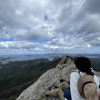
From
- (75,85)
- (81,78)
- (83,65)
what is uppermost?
(83,65)

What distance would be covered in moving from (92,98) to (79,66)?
3.20 ft

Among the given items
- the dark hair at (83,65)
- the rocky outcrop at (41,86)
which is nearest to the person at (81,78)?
the dark hair at (83,65)

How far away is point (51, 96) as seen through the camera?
29.6 ft

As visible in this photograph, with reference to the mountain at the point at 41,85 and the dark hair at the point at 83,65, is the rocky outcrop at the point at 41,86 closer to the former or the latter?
the mountain at the point at 41,85

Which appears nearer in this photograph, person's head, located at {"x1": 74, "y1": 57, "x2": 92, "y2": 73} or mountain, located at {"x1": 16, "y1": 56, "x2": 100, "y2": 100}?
person's head, located at {"x1": 74, "y1": 57, "x2": 92, "y2": 73}

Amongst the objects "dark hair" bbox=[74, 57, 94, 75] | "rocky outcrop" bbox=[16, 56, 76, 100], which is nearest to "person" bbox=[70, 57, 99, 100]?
"dark hair" bbox=[74, 57, 94, 75]

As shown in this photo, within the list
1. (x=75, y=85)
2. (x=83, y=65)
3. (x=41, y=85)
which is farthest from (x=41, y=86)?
(x=83, y=65)

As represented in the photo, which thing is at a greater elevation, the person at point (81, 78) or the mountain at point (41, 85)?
the person at point (81, 78)

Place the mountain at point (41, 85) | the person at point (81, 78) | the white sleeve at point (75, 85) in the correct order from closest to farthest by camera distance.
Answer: the person at point (81, 78) < the white sleeve at point (75, 85) < the mountain at point (41, 85)

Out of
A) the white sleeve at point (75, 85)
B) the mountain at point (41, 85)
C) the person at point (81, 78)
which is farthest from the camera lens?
the mountain at point (41, 85)

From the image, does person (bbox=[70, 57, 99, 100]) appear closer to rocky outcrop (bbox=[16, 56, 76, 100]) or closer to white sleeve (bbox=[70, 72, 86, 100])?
white sleeve (bbox=[70, 72, 86, 100])

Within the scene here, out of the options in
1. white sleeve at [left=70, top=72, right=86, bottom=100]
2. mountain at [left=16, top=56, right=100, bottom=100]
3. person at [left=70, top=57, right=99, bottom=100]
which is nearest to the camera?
person at [left=70, top=57, right=99, bottom=100]

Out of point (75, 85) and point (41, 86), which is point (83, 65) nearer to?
point (75, 85)

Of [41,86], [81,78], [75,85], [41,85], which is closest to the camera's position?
[81,78]
